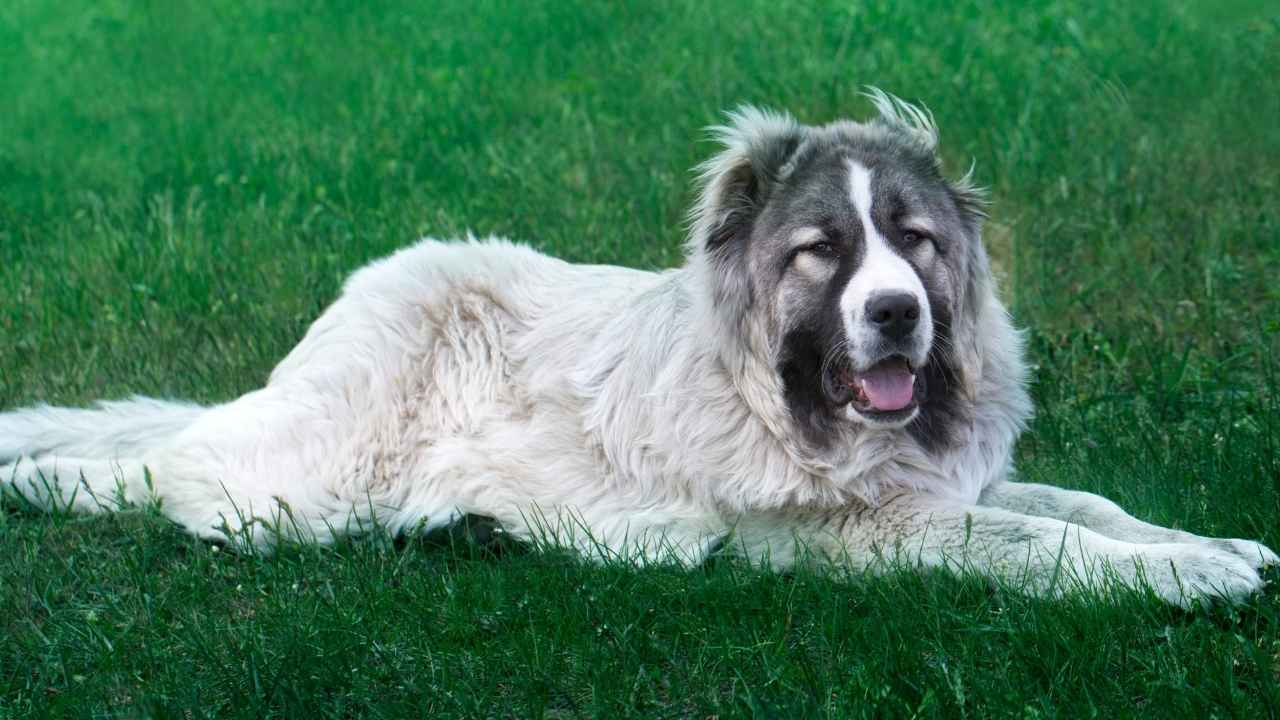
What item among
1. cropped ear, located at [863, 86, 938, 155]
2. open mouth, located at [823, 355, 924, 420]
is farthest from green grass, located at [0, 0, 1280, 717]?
cropped ear, located at [863, 86, 938, 155]

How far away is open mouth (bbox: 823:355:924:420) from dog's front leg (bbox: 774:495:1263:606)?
1.03 feet

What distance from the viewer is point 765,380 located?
4.45m

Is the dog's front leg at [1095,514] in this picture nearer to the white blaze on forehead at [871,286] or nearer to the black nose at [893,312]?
the white blaze on forehead at [871,286]

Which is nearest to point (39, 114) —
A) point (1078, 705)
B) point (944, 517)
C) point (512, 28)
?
point (512, 28)

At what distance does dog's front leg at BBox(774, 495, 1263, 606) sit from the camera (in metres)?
3.62

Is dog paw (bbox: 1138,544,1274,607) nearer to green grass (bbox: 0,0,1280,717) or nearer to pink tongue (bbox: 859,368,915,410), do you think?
green grass (bbox: 0,0,1280,717)

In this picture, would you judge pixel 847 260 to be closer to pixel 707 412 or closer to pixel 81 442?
pixel 707 412

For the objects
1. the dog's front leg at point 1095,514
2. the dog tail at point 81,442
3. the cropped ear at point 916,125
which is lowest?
the dog tail at point 81,442

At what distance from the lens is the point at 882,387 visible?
13.9ft

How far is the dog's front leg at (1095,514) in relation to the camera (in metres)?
3.73

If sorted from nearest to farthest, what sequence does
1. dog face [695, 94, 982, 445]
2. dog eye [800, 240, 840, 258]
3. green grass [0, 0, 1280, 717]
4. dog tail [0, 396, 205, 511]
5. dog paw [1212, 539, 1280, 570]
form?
green grass [0, 0, 1280, 717] → dog paw [1212, 539, 1280, 570] → dog face [695, 94, 982, 445] → dog eye [800, 240, 840, 258] → dog tail [0, 396, 205, 511]

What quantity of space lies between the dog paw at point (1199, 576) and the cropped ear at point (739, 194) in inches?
59.0

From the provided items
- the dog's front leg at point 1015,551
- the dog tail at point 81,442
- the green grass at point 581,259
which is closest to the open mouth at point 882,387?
the dog's front leg at point 1015,551

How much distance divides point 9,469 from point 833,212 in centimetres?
329
